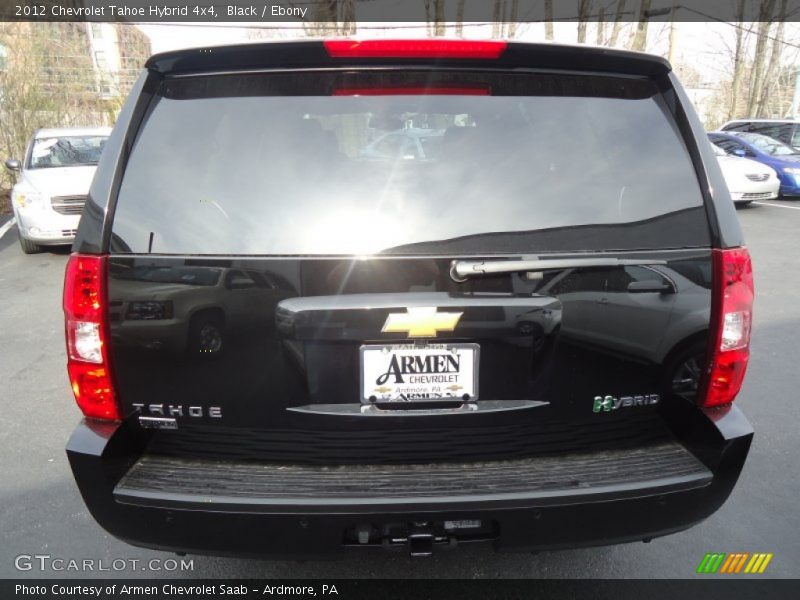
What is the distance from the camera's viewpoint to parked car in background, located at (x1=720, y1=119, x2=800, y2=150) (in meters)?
16.0

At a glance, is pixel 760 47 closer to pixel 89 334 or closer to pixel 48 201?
pixel 48 201

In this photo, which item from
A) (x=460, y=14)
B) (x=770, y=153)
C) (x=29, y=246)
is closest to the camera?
(x=29, y=246)

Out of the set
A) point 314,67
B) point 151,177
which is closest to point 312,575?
point 151,177

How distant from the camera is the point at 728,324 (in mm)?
1803

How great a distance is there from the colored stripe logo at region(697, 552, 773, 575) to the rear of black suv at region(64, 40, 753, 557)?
809 millimetres

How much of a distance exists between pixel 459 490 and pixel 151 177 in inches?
54.1

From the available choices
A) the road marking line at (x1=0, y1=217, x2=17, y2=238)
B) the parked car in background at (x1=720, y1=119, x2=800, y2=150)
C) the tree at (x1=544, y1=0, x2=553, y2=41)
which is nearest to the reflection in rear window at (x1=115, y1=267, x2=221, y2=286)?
the road marking line at (x1=0, y1=217, x2=17, y2=238)

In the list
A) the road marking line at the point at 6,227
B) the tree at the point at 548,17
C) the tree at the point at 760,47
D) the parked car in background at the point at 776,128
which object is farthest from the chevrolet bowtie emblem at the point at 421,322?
the tree at the point at 760,47

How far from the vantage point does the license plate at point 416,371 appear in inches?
65.9

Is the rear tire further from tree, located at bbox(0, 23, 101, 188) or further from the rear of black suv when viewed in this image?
the rear of black suv

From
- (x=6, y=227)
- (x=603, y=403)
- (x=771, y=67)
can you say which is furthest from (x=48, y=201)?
(x=771, y=67)

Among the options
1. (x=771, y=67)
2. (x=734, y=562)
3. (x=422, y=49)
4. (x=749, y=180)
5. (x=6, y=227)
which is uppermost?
(x=422, y=49)

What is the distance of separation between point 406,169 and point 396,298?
43 cm

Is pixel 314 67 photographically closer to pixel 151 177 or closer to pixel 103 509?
pixel 151 177
